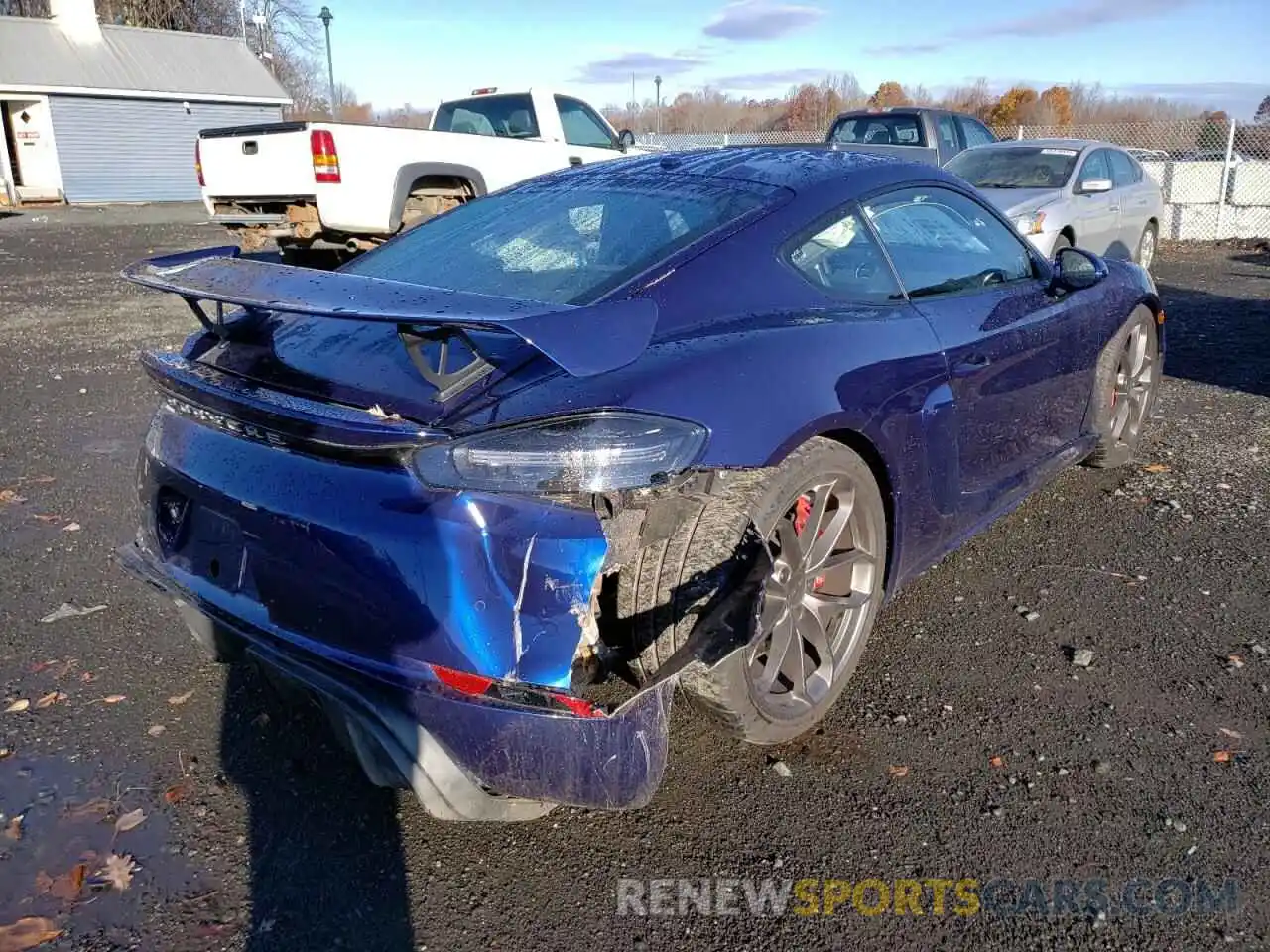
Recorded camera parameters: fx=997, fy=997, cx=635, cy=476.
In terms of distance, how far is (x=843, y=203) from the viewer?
9.91 feet

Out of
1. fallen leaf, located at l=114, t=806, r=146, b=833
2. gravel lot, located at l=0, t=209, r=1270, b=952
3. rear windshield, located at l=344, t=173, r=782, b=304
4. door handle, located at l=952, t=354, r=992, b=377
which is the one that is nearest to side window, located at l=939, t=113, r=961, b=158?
gravel lot, located at l=0, t=209, r=1270, b=952

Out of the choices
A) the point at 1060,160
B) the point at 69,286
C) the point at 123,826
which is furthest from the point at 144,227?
the point at 123,826

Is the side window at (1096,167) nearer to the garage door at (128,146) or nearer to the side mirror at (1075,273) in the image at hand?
the side mirror at (1075,273)

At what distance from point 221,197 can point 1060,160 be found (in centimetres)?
836

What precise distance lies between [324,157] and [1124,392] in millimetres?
6993

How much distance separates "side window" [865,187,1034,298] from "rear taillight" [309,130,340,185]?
22.0 feet

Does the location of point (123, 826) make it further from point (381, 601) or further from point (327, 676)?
point (381, 601)

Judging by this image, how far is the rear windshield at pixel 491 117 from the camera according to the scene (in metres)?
11.3

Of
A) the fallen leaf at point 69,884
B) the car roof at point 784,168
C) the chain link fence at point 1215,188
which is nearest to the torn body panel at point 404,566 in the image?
the fallen leaf at point 69,884

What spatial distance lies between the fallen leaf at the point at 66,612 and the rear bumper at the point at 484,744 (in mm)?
1852

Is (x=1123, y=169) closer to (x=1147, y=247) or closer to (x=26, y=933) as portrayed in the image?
(x=1147, y=247)

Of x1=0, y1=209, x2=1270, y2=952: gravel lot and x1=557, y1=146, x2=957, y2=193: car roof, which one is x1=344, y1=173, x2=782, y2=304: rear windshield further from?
x1=0, y1=209, x2=1270, y2=952: gravel lot

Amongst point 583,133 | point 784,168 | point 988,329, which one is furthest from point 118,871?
point 583,133

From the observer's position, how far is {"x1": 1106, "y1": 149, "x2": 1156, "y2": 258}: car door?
10.7 meters
